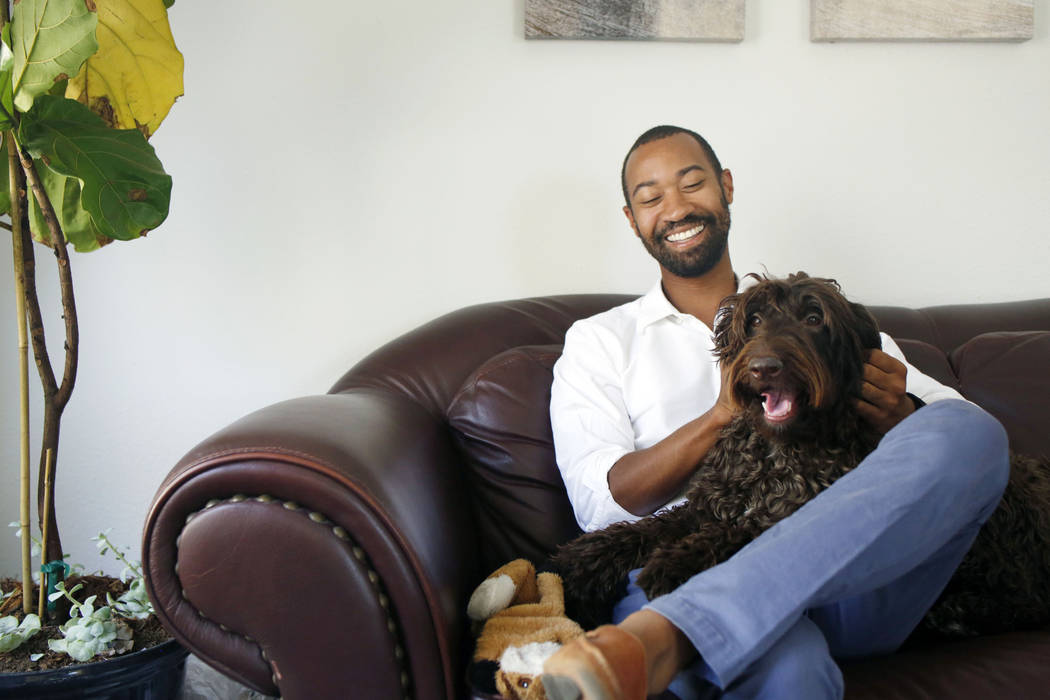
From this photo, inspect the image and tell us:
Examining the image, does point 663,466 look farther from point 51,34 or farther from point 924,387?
point 51,34

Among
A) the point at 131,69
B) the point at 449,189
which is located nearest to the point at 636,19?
the point at 449,189

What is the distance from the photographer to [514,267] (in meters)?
2.41

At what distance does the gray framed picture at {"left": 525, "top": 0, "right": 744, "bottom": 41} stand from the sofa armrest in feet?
5.42

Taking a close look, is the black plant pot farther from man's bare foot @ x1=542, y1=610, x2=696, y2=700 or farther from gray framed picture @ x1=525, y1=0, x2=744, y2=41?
gray framed picture @ x1=525, y1=0, x2=744, y2=41

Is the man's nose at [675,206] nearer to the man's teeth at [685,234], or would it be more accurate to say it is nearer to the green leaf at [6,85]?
the man's teeth at [685,234]

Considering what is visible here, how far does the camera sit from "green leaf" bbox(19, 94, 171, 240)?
1.48m

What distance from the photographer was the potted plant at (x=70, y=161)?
56.3 inches

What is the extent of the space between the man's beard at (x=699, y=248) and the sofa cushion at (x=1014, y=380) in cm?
76

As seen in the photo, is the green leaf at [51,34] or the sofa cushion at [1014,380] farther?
the sofa cushion at [1014,380]

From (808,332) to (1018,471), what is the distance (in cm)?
56

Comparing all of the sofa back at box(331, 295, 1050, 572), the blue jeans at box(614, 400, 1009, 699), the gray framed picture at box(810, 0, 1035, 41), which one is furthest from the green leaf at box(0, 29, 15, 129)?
the gray framed picture at box(810, 0, 1035, 41)

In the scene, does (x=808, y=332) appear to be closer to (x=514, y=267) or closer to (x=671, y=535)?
(x=671, y=535)

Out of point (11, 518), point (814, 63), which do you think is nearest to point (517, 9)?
point (814, 63)

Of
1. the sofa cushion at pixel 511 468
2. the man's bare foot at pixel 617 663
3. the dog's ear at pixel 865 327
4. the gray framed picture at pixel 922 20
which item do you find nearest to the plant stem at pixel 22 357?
the sofa cushion at pixel 511 468
